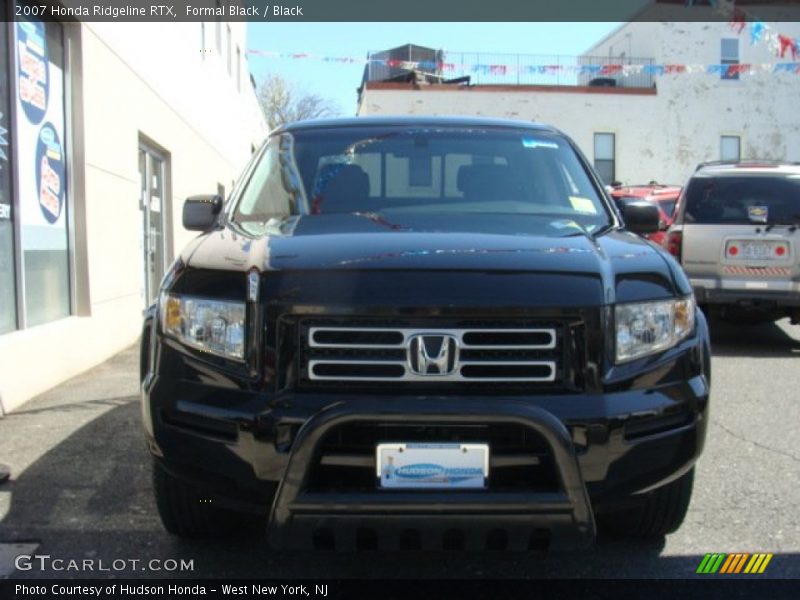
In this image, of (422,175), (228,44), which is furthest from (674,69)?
(422,175)

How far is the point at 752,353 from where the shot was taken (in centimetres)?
841

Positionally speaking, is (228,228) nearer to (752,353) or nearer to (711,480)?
(711,480)

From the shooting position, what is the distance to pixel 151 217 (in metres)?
10.7

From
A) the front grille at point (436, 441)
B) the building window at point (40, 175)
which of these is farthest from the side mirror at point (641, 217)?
the building window at point (40, 175)

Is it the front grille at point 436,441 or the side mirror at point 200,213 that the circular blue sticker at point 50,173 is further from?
the front grille at point 436,441

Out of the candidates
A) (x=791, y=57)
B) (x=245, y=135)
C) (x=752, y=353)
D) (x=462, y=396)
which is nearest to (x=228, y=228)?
(x=462, y=396)

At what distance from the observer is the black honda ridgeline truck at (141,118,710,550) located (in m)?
2.49

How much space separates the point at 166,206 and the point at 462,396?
975cm

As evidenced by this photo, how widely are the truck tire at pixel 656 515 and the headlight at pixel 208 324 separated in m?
1.51

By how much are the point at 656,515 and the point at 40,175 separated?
562 centimetres

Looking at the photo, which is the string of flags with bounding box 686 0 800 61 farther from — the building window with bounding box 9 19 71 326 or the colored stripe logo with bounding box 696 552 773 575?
the colored stripe logo with bounding box 696 552 773 575

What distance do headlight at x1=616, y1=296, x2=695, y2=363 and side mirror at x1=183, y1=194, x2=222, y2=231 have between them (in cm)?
203

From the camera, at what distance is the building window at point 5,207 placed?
19.8 ft

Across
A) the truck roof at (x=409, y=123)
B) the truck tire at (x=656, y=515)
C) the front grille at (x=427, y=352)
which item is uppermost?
the truck roof at (x=409, y=123)
